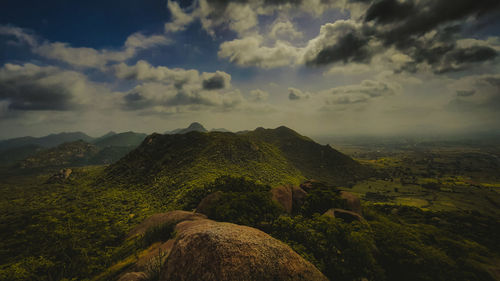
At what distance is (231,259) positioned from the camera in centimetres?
712

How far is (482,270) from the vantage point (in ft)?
59.2

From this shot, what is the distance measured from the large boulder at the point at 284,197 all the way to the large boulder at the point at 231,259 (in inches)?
1011

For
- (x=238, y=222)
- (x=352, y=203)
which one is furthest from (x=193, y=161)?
(x=352, y=203)

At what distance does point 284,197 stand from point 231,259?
95.1 feet

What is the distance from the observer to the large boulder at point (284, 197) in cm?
3325

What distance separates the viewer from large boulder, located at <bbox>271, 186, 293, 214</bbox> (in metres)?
33.2

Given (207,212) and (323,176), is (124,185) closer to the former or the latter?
(207,212)

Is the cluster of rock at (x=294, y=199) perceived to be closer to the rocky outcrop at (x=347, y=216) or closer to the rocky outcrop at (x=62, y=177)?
the rocky outcrop at (x=347, y=216)

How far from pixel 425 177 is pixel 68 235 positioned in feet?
844

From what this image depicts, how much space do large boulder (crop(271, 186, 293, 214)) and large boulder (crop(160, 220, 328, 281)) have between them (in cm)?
2568

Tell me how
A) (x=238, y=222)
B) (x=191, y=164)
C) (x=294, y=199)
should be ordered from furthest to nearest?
1. (x=191, y=164)
2. (x=294, y=199)
3. (x=238, y=222)

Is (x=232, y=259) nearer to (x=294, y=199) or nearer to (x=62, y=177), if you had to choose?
(x=294, y=199)

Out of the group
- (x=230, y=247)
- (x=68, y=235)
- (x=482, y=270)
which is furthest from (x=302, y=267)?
(x=68, y=235)

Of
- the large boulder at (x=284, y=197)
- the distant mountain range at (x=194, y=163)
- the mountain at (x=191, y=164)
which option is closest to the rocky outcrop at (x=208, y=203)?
the large boulder at (x=284, y=197)
